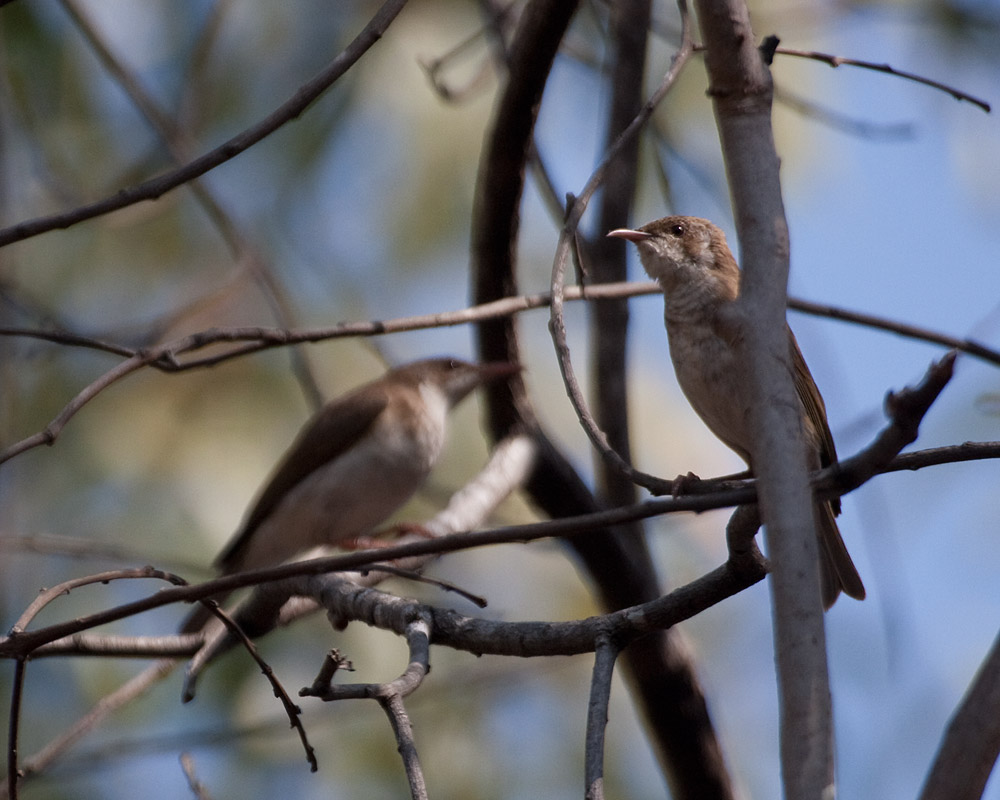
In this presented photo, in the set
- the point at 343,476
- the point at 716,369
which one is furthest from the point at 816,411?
the point at 343,476

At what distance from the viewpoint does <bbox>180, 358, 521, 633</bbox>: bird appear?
5.51 metres

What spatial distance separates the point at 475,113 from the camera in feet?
22.3

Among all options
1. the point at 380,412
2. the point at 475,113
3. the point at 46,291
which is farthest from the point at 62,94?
the point at 380,412

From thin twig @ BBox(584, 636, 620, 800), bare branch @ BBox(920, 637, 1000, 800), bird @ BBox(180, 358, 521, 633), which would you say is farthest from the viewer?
bird @ BBox(180, 358, 521, 633)

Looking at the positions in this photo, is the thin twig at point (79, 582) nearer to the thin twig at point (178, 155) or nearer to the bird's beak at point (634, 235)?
the thin twig at point (178, 155)

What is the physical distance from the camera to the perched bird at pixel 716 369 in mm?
3525

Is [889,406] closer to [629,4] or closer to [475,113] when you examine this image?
[629,4]

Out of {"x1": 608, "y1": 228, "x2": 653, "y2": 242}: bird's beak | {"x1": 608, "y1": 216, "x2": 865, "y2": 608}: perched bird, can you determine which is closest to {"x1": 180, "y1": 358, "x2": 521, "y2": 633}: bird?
{"x1": 608, "y1": 228, "x2": 653, "y2": 242}: bird's beak

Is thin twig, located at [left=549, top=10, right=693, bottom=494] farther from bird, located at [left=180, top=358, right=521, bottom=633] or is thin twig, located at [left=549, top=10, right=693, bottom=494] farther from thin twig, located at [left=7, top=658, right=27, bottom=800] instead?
bird, located at [left=180, top=358, right=521, bottom=633]

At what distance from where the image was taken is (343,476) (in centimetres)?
553

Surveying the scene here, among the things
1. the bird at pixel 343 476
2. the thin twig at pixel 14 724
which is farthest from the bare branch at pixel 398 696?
the bird at pixel 343 476

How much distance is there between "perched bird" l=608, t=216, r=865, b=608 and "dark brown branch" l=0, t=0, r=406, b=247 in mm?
1475

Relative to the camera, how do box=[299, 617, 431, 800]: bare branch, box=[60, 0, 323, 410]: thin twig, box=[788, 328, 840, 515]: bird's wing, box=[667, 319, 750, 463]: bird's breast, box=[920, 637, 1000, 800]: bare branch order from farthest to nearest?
box=[60, 0, 323, 410]: thin twig
box=[788, 328, 840, 515]: bird's wing
box=[667, 319, 750, 463]: bird's breast
box=[299, 617, 431, 800]: bare branch
box=[920, 637, 1000, 800]: bare branch

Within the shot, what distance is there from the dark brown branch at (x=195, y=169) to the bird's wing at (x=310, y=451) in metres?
3.37
